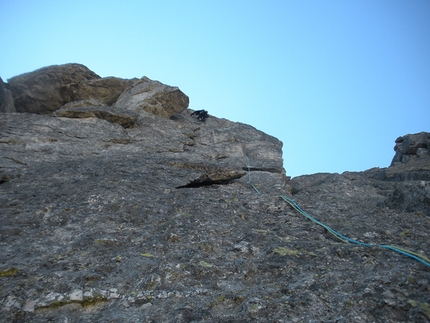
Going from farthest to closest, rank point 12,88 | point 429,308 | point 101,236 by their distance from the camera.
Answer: point 12,88 → point 101,236 → point 429,308

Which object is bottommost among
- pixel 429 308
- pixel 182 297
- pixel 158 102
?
pixel 182 297

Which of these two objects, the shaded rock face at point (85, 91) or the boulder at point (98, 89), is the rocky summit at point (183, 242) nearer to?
the shaded rock face at point (85, 91)

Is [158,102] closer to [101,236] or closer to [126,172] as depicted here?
[126,172]

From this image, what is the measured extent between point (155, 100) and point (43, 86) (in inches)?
272

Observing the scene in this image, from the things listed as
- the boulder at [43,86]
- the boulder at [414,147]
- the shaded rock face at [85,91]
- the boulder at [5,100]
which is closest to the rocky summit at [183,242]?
the boulder at [5,100]

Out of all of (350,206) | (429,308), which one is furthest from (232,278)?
(350,206)

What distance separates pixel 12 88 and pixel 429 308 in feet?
70.9

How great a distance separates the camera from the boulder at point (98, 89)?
20.8 m

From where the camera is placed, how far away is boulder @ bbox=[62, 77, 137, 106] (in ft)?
68.3

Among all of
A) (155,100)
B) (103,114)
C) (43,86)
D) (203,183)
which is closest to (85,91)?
(43,86)

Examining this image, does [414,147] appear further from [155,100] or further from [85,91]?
[85,91]

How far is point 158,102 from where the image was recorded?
18594 mm

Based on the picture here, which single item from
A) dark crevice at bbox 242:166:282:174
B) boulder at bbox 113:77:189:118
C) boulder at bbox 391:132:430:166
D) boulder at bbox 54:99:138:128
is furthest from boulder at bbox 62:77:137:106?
boulder at bbox 391:132:430:166

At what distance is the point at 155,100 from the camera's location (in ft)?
61.0
